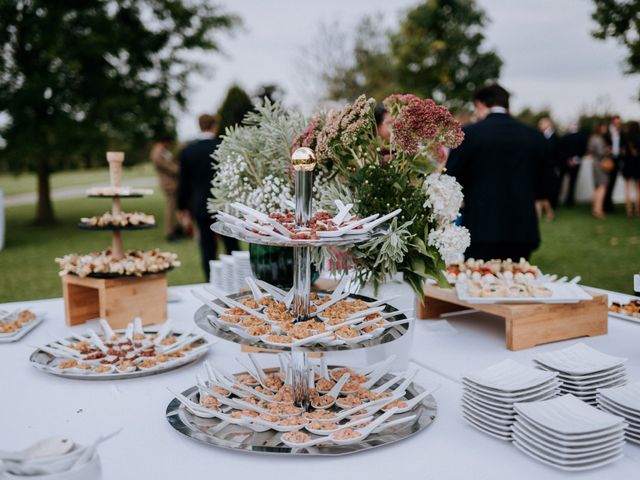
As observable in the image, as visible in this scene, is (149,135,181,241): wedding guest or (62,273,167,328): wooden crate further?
(149,135,181,241): wedding guest

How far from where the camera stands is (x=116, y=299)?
229 cm

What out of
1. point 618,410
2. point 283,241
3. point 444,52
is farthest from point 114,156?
point 444,52

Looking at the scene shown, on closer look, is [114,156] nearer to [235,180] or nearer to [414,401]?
[235,180]

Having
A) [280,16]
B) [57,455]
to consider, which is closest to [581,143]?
[280,16]

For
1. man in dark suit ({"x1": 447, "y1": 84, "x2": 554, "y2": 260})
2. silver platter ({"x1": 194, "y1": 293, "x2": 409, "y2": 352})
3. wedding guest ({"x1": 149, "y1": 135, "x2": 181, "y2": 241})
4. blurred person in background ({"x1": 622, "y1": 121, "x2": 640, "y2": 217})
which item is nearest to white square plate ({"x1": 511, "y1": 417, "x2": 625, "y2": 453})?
silver platter ({"x1": 194, "y1": 293, "x2": 409, "y2": 352})

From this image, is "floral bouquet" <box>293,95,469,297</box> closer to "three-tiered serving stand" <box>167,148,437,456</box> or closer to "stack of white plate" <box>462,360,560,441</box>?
"three-tiered serving stand" <box>167,148,437,456</box>

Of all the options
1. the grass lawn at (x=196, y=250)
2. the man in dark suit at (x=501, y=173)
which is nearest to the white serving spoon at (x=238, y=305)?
the man in dark suit at (x=501, y=173)

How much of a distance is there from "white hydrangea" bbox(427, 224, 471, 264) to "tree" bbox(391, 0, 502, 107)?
1480 centimetres

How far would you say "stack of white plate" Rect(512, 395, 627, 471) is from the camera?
3.74ft

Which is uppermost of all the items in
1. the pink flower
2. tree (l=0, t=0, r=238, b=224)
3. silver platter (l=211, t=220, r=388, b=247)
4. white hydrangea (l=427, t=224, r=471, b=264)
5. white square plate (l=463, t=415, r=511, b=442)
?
tree (l=0, t=0, r=238, b=224)

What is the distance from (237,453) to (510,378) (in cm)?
65

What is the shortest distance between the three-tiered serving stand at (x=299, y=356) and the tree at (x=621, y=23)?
8.69m

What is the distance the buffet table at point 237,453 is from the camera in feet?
3.81

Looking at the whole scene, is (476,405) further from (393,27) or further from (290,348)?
(393,27)
